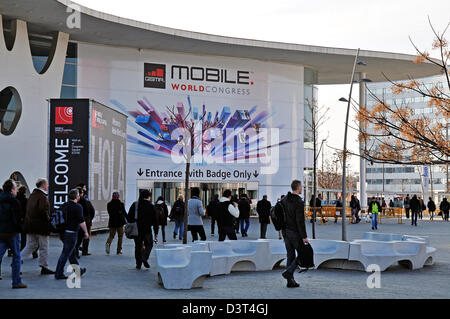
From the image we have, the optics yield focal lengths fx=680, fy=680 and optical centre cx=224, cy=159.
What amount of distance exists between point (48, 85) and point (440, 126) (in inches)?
945

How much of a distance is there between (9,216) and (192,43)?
2830 centimetres

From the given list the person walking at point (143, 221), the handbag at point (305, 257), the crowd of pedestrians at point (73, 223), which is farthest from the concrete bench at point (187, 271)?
the person walking at point (143, 221)

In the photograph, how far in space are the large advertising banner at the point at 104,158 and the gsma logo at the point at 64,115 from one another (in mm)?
701

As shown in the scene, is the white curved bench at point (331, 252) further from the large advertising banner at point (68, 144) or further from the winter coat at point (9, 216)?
the large advertising banner at point (68, 144)

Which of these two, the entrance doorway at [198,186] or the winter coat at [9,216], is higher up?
the entrance doorway at [198,186]

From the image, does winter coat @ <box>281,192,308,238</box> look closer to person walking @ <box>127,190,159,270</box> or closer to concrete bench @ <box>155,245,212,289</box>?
concrete bench @ <box>155,245,212,289</box>

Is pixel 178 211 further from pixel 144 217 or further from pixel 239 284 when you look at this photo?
pixel 239 284

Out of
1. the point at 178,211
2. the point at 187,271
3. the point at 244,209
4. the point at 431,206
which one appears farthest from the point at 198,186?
the point at 187,271

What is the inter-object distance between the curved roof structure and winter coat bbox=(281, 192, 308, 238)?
21267 millimetres

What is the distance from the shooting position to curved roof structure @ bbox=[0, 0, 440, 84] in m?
30.9

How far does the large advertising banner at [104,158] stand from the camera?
876 inches

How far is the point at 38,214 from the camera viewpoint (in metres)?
12.1
